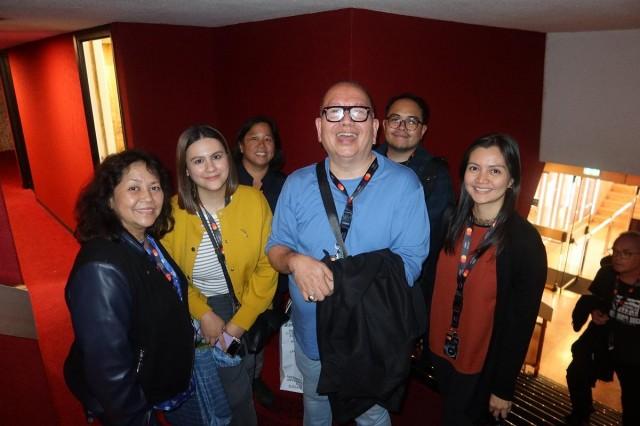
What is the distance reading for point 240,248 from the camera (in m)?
2.07

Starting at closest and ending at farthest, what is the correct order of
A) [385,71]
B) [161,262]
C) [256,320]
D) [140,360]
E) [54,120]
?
[140,360], [161,262], [256,320], [385,71], [54,120]

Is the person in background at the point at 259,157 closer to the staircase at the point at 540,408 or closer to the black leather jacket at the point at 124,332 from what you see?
the black leather jacket at the point at 124,332

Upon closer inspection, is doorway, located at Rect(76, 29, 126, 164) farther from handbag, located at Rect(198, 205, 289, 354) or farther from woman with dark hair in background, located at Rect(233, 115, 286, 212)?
handbag, located at Rect(198, 205, 289, 354)

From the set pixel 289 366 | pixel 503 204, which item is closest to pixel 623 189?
pixel 503 204

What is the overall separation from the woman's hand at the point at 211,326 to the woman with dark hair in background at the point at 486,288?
3.72 ft

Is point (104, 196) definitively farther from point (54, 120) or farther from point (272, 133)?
point (54, 120)

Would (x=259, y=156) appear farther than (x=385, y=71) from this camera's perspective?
No

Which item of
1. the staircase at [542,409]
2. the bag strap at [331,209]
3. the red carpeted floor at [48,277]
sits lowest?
the staircase at [542,409]

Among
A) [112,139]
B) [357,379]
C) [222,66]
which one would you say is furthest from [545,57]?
[112,139]

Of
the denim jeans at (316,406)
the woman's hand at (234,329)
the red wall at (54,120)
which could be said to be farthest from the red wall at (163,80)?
the denim jeans at (316,406)

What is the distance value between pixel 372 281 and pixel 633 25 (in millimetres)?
4231

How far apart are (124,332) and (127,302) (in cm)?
11

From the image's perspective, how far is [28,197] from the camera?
27.7ft

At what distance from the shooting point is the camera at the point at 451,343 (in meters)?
1.99
